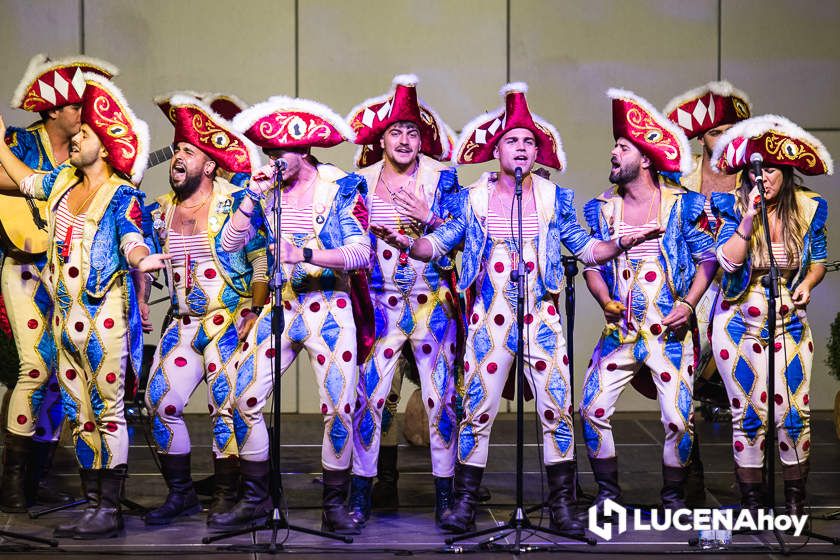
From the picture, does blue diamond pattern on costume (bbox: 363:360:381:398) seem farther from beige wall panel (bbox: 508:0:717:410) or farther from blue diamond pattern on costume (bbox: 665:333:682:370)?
beige wall panel (bbox: 508:0:717:410)

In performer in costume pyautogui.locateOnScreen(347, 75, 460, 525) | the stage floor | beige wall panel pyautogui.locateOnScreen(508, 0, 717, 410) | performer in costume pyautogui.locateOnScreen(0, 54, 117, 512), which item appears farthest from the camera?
beige wall panel pyautogui.locateOnScreen(508, 0, 717, 410)

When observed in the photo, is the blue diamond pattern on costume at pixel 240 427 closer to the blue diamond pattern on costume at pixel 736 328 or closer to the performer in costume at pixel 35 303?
the performer in costume at pixel 35 303

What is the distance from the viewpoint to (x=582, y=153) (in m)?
9.64

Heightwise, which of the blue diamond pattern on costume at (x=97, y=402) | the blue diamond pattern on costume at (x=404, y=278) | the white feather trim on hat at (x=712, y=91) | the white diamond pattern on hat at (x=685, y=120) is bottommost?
the blue diamond pattern on costume at (x=97, y=402)

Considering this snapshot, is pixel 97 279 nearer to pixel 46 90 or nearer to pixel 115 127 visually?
pixel 115 127

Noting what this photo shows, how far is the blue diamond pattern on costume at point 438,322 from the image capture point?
6.19 meters

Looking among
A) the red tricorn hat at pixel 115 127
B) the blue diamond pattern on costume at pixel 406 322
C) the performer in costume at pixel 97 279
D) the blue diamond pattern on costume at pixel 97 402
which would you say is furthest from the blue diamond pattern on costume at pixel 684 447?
the red tricorn hat at pixel 115 127

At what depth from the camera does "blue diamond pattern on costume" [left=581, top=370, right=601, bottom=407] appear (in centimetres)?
624

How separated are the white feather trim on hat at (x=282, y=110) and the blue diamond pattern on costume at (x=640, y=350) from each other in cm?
160

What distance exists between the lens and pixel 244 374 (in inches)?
235

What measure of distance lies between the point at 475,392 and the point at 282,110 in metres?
1.49

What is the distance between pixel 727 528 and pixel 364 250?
197 cm

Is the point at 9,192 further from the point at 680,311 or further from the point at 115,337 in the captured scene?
the point at 680,311

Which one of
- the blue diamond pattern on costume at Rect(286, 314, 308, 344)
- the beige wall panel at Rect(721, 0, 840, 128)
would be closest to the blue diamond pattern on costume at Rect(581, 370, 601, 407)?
the blue diamond pattern on costume at Rect(286, 314, 308, 344)
